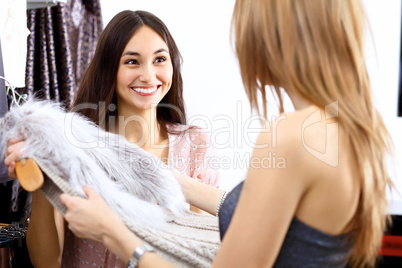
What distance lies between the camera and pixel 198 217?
1.10 metres

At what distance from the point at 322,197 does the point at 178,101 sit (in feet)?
3.52

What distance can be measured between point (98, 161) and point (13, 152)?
0.70 feet

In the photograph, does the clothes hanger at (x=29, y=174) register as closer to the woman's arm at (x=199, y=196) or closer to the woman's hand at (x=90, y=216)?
the woman's hand at (x=90, y=216)

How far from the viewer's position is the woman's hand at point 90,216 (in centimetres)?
79

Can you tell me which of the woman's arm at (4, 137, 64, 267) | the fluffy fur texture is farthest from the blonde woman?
the woman's arm at (4, 137, 64, 267)

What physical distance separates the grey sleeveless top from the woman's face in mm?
889

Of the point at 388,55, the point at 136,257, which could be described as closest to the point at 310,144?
the point at 136,257

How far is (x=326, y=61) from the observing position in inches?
24.9

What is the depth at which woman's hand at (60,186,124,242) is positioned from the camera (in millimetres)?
786

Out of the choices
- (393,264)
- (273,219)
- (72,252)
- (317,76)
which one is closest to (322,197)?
(273,219)

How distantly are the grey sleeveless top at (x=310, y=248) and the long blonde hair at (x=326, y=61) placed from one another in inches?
1.9

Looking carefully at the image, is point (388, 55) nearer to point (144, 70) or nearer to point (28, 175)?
point (144, 70)

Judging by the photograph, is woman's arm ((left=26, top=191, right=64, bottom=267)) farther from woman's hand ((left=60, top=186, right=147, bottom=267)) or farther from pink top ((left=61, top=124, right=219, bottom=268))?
pink top ((left=61, top=124, right=219, bottom=268))

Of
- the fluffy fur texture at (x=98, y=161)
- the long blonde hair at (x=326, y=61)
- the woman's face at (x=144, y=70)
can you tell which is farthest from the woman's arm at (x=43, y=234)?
the long blonde hair at (x=326, y=61)
